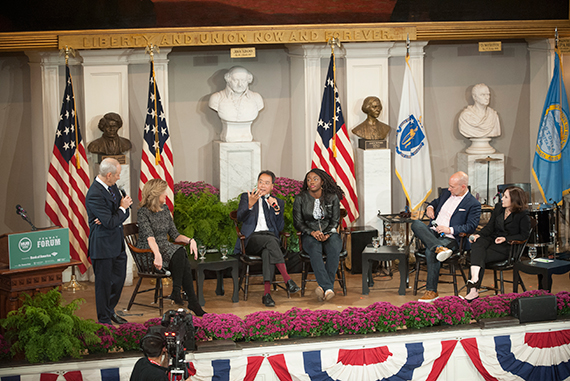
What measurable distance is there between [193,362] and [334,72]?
14.1 ft

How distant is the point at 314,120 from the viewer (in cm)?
820

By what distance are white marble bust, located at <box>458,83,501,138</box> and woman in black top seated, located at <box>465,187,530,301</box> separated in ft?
7.44

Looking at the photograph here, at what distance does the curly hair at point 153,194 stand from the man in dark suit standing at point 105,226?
1.16ft

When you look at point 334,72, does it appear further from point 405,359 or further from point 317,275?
point 405,359

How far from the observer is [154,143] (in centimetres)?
754

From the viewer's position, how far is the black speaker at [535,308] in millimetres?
5117

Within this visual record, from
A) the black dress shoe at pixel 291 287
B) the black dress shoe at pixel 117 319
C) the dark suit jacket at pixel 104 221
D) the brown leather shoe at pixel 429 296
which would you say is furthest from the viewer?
the black dress shoe at pixel 291 287

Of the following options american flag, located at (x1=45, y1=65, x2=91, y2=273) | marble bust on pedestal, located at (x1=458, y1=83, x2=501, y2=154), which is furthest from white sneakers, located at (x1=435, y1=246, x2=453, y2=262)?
american flag, located at (x1=45, y1=65, x2=91, y2=273)

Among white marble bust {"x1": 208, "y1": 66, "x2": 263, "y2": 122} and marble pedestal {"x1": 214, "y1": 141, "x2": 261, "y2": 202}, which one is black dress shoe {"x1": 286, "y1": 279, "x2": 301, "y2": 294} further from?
white marble bust {"x1": 208, "y1": 66, "x2": 263, "y2": 122}

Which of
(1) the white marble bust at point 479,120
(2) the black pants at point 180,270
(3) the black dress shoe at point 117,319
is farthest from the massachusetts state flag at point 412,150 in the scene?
(3) the black dress shoe at point 117,319

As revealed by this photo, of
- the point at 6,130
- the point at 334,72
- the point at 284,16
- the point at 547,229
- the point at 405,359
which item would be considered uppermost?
the point at 284,16

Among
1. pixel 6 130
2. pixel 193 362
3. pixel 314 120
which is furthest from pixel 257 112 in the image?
pixel 193 362

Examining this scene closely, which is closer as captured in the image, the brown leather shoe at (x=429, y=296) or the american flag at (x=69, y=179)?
the brown leather shoe at (x=429, y=296)

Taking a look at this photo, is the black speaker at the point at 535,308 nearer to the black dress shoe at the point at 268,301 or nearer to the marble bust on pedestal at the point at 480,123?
the black dress shoe at the point at 268,301
